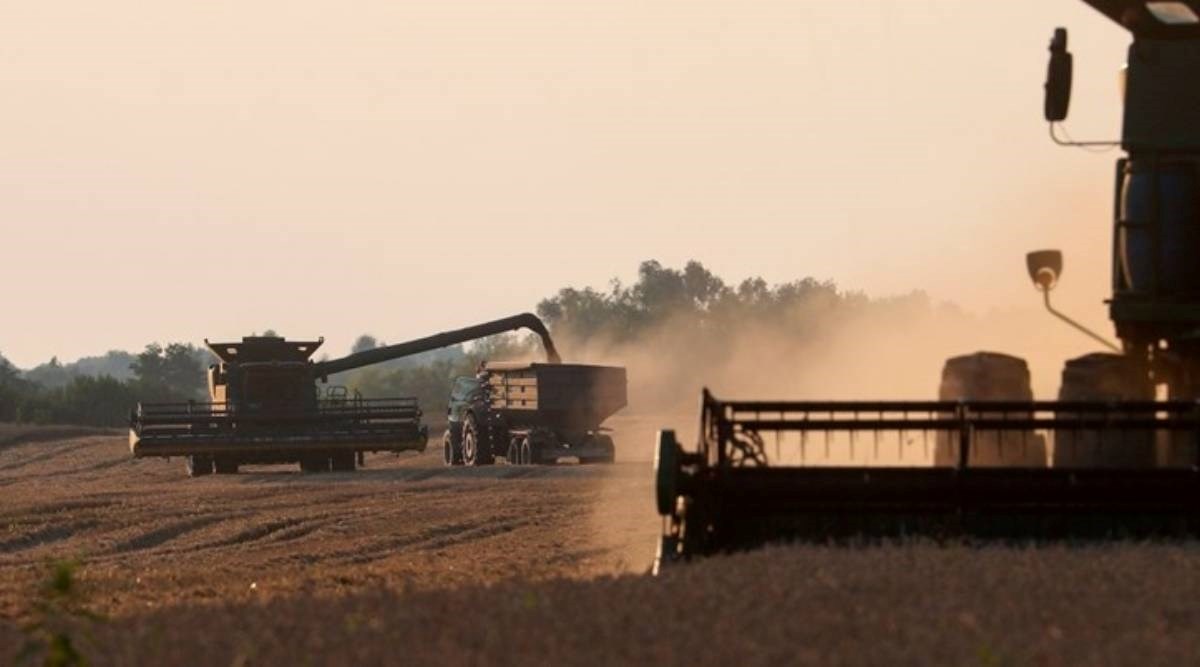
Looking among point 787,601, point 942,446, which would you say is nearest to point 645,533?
point 942,446

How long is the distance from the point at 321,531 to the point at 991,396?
13843 mm

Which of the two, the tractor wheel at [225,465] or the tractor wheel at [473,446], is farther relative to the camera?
the tractor wheel at [473,446]

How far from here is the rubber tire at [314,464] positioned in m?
50.2

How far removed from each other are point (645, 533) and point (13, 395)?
266 ft

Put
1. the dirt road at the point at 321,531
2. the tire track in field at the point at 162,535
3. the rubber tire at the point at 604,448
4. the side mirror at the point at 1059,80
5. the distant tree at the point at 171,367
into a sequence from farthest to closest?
the distant tree at the point at 171,367 → the rubber tire at the point at 604,448 → the tire track in field at the point at 162,535 → the dirt road at the point at 321,531 → the side mirror at the point at 1059,80

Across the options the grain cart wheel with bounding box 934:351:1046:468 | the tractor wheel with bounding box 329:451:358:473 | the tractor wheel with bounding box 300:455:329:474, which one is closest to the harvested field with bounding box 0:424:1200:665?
the grain cart wheel with bounding box 934:351:1046:468

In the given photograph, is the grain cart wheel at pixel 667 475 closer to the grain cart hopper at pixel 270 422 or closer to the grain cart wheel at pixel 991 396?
the grain cart wheel at pixel 991 396

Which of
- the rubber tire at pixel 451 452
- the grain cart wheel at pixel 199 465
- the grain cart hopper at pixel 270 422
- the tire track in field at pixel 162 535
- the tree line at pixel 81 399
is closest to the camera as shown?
the tire track in field at pixel 162 535

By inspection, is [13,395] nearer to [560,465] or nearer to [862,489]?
[560,465]

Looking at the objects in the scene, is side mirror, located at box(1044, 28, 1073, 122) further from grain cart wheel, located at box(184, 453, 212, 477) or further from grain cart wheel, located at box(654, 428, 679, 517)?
grain cart wheel, located at box(184, 453, 212, 477)

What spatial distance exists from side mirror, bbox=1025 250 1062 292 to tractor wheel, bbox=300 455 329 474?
34824 mm

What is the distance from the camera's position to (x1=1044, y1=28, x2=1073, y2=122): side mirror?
15734mm

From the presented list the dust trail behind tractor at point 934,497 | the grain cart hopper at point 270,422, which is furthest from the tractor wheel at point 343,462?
the dust trail behind tractor at point 934,497

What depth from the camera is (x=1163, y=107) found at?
17.2 m
